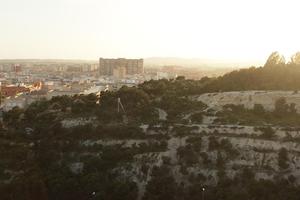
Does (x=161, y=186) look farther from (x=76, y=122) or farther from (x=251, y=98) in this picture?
(x=251, y=98)

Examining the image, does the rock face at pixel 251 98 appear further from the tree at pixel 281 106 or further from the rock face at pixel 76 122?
the rock face at pixel 76 122

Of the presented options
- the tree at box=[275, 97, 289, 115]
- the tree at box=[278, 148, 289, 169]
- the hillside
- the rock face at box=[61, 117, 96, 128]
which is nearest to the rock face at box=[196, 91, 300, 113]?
the hillside

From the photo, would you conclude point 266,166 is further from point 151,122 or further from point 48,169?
point 48,169

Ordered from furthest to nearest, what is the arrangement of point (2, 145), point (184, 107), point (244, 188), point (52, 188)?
1. point (184, 107)
2. point (2, 145)
3. point (52, 188)
4. point (244, 188)

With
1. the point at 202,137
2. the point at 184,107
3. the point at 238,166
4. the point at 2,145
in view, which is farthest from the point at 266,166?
the point at 2,145

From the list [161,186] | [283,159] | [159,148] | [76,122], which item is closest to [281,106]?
[283,159]

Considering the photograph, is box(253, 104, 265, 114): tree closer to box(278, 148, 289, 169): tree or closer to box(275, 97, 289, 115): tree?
box(275, 97, 289, 115): tree

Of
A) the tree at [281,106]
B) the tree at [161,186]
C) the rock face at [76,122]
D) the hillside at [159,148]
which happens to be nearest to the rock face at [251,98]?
the hillside at [159,148]
